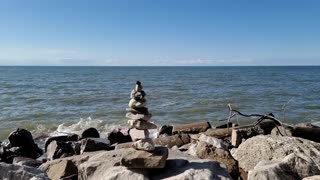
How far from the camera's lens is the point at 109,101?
26.8 meters

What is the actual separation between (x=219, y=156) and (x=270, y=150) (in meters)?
1.20

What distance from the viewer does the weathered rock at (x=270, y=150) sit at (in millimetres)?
7227

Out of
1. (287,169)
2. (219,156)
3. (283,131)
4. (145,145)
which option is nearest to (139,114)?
(145,145)

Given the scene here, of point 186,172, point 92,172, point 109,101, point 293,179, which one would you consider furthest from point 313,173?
point 109,101

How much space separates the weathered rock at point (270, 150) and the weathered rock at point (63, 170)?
10.5 ft

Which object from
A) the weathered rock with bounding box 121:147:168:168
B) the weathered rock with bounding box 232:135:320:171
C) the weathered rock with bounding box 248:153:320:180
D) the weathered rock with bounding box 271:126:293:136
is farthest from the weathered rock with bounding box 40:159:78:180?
the weathered rock with bounding box 271:126:293:136

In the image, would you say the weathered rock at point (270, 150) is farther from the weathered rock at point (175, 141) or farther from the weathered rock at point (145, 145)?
the weathered rock at point (175, 141)

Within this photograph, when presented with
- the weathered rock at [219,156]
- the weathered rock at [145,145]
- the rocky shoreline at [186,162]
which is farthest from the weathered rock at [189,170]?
the weathered rock at [219,156]

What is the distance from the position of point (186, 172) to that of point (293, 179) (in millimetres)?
1866

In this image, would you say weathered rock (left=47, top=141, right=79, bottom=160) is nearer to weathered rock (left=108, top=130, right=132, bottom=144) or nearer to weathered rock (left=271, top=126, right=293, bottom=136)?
weathered rock (left=108, top=130, right=132, bottom=144)

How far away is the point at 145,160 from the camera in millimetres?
5414

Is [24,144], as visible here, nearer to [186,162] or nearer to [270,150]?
[186,162]

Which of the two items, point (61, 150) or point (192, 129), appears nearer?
point (61, 150)

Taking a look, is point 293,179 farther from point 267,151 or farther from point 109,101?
point 109,101
